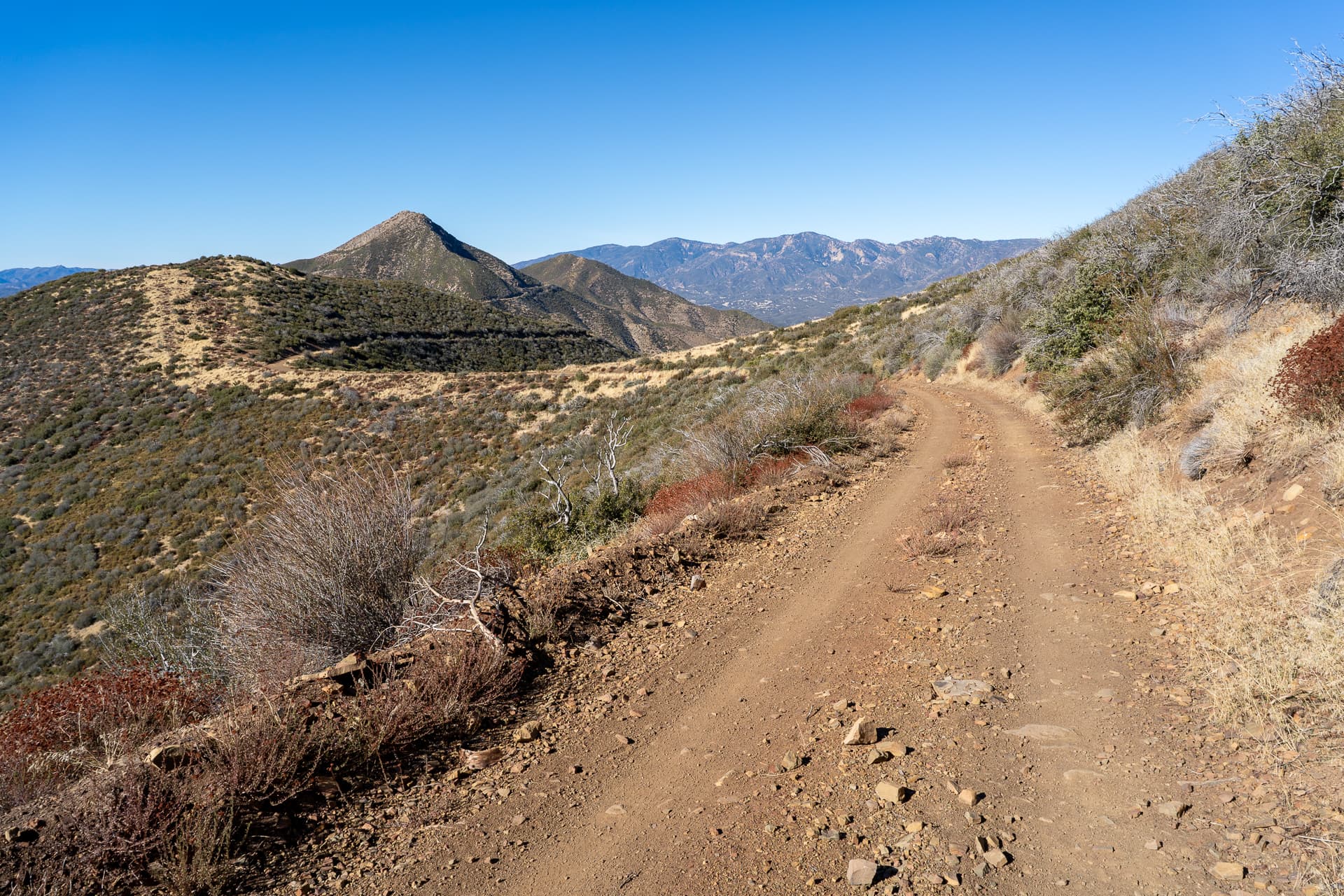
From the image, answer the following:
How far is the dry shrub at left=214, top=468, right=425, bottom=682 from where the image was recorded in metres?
5.61

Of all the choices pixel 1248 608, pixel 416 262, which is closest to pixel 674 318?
pixel 416 262

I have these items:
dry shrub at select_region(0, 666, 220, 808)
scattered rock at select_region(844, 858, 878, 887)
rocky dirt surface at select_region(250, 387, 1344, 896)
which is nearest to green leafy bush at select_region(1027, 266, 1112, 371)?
rocky dirt surface at select_region(250, 387, 1344, 896)

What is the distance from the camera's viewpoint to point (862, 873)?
10.0 ft

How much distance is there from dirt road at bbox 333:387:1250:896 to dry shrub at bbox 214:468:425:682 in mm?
2215

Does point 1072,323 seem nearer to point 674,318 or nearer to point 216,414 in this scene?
Answer: point 216,414

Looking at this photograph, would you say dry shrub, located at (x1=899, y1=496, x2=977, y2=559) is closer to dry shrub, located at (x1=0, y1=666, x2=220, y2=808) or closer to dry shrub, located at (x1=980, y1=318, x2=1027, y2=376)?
dry shrub, located at (x1=0, y1=666, x2=220, y2=808)

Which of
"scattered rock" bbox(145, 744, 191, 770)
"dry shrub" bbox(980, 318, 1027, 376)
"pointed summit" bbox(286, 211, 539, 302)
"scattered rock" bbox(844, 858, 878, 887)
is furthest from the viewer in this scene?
"pointed summit" bbox(286, 211, 539, 302)

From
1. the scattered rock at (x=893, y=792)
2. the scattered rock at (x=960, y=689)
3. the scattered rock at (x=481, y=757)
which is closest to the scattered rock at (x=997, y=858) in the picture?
the scattered rock at (x=893, y=792)

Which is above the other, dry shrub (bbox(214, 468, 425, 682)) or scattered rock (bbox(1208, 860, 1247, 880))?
dry shrub (bbox(214, 468, 425, 682))

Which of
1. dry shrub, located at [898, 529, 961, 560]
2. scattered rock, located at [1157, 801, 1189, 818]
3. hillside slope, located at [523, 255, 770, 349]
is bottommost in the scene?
scattered rock, located at [1157, 801, 1189, 818]

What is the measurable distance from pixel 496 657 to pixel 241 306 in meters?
55.7

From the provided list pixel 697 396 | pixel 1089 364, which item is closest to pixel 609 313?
pixel 697 396

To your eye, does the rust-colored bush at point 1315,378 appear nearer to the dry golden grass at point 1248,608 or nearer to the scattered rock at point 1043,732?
the dry golden grass at point 1248,608

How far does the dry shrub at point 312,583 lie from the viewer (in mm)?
5613
